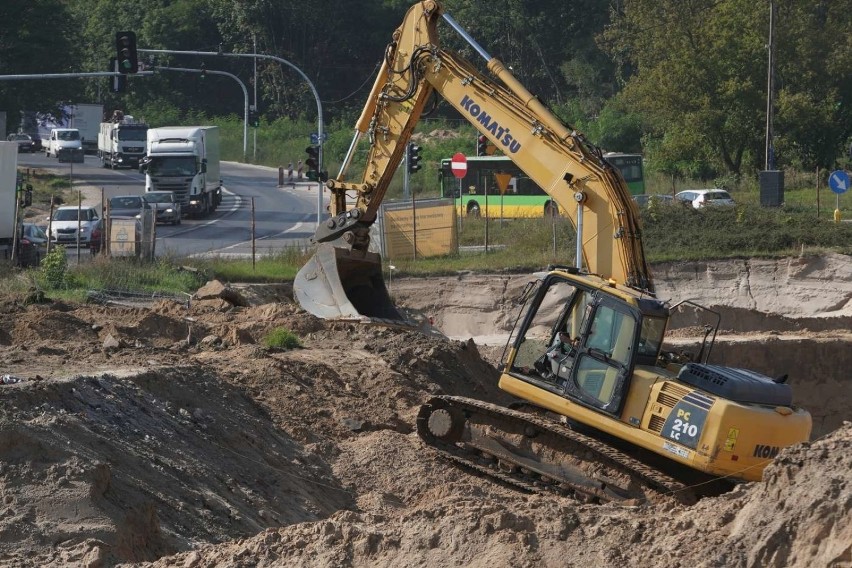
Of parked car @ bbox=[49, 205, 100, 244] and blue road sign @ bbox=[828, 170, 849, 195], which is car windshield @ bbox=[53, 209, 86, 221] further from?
blue road sign @ bbox=[828, 170, 849, 195]

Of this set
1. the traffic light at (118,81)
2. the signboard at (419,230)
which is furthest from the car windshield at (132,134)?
the signboard at (419,230)

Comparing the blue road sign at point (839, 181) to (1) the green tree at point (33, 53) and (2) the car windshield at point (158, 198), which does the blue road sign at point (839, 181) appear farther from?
(1) the green tree at point (33, 53)

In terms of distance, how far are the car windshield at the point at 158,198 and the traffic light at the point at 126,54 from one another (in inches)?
350

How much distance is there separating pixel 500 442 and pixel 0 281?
1267 cm

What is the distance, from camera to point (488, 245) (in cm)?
3581

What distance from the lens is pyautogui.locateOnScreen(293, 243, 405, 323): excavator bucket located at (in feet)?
66.6

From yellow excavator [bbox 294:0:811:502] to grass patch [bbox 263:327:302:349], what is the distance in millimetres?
4032

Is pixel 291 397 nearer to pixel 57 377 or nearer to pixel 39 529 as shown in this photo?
pixel 57 377

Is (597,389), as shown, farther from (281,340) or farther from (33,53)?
(33,53)

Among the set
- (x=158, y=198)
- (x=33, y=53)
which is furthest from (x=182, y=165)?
(x=33, y=53)

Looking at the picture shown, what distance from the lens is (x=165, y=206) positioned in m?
44.9

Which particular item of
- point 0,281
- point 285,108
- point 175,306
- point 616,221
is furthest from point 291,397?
point 285,108

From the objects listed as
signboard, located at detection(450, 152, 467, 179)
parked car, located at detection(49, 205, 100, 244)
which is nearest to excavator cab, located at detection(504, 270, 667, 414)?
signboard, located at detection(450, 152, 467, 179)

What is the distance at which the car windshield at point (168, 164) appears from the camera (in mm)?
46844
